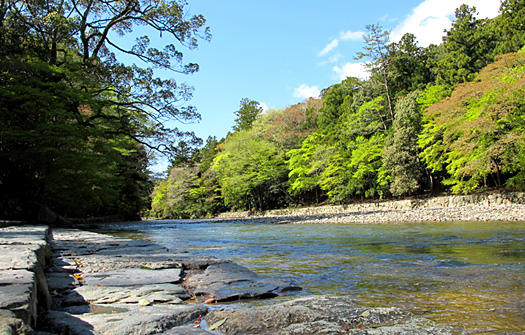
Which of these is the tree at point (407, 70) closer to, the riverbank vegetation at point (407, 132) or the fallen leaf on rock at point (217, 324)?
the riverbank vegetation at point (407, 132)

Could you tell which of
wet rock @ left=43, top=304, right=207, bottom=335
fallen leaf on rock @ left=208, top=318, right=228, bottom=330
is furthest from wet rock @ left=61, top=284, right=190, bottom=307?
fallen leaf on rock @ left=208, top=318, right=228, bottom=330

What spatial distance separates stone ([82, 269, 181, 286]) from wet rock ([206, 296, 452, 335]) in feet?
3.14

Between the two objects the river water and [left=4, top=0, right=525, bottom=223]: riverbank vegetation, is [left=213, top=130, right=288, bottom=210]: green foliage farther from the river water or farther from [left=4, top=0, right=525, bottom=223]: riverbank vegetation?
the river water

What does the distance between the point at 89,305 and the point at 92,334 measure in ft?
2.09

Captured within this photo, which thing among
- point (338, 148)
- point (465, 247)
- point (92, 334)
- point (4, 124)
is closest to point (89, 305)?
point (92, 334)

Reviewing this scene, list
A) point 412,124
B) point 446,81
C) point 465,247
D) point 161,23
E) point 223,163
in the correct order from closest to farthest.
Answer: point 465,247, point 161,23, point 412,124, point 446,81, point 223,163

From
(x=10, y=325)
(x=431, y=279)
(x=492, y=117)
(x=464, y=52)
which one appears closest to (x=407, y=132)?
(x=492, y=117)

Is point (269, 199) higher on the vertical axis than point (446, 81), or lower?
lower

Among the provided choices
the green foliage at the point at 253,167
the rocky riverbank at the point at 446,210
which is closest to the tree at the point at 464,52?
the rocky riverbank at the point at 446,210

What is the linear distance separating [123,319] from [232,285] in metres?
1.10

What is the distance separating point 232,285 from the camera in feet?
8.57

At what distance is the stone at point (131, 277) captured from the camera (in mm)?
2520

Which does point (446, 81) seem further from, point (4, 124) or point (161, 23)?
point (4, 124)

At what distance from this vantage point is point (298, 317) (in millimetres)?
1738
